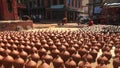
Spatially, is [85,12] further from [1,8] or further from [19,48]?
[19,48]

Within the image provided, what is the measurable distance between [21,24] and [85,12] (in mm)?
36907

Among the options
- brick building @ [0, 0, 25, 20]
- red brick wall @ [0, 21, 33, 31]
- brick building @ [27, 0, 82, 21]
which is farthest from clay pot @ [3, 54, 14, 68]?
brick building @ [27, 0, 82, 21]

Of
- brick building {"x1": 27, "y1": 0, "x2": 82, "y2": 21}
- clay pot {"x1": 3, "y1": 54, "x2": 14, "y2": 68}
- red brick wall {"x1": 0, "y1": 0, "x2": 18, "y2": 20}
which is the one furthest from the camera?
brick building {"x1": 27, "y1": 0, "x2": 82, "y2": 21}

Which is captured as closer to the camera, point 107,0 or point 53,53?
point 53,53

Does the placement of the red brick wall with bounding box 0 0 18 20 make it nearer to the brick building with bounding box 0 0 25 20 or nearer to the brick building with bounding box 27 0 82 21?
the brick building with bounding box 0 0 25 20

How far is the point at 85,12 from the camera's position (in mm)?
54438

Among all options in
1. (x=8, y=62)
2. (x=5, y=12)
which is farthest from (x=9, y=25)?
(x=8, y=62)

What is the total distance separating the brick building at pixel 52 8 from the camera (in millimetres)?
37666

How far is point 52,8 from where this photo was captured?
38.2 metres

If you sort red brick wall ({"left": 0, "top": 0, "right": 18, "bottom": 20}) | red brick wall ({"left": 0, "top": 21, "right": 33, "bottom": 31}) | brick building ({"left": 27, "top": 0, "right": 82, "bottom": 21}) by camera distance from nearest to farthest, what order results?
red brick wall ({"left": 0, "top": 21, "right": 33, "bottom": 31}) < red brick wall ({"left": 0, "top": 0, "right": 18, "bottom": 20}) < brick building ({"left": 27, "top": 0, "right": 82, "bottom": 21})

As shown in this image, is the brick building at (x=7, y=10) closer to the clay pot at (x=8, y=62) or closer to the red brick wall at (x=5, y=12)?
the red brick wall at (x=5, y=12)

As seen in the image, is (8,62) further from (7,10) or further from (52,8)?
(52,8)

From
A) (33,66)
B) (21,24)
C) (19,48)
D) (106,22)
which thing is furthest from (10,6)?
(33,66)

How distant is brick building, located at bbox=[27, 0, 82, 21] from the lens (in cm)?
3767
